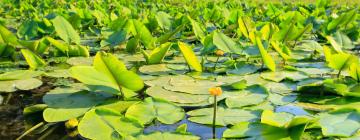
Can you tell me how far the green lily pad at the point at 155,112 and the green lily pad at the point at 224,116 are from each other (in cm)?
4

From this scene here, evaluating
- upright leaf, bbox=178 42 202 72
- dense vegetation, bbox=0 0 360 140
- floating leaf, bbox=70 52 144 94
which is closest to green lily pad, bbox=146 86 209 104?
dense vegetation, bbox=0 0 360 140

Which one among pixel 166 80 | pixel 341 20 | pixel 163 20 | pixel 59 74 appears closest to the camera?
pixel 166 80

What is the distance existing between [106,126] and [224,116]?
32cm

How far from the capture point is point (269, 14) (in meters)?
3.75

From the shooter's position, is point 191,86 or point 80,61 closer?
point 191,86

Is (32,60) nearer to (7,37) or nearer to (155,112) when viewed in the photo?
(7,37)

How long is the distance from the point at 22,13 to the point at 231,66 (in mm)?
3206

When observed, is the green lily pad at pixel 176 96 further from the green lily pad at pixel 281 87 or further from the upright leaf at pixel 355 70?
the upright leaf at pixel 355 70

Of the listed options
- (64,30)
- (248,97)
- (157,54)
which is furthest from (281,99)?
(64,30)

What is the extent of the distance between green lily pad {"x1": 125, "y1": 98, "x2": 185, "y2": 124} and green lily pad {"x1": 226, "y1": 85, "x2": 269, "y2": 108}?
6.3 inches

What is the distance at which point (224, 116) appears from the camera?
1.15m

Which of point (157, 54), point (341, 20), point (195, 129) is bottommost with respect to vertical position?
point (195, 129)

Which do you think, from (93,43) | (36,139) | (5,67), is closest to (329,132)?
(36,139)

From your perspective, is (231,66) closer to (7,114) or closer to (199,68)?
(199,68)
